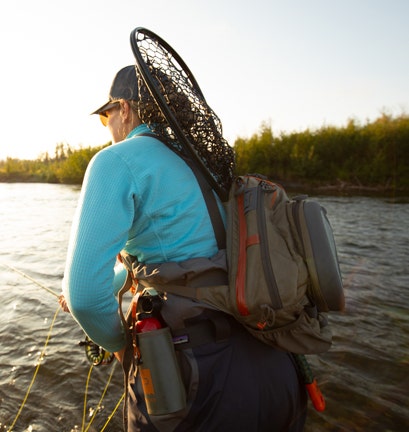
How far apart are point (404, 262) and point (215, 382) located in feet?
26.1

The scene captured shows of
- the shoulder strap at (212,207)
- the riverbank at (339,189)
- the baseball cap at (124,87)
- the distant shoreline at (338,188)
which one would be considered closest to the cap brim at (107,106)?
the baseball cap at (124,87)

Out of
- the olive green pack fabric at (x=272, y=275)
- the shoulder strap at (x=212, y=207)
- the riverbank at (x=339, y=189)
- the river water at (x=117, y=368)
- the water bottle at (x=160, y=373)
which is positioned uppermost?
the shoulder strap at (x=212, y=207)

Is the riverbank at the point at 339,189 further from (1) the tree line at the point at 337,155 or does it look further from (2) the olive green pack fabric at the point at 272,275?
(2) the olive green pack fabric at the point at 272,275

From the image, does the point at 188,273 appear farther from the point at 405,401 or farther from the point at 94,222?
the point at 405,401

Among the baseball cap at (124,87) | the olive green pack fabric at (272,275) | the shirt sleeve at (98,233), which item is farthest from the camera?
the baseball cap at (124,87)

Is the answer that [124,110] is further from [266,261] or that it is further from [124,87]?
[266,261]

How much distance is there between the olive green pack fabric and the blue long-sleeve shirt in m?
0.10

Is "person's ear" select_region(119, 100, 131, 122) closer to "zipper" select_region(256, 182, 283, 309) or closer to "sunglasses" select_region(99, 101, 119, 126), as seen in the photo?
"sunglasses" select_region(99, 101, 119, 126)

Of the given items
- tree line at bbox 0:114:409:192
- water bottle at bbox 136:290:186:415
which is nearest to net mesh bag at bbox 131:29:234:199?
water bottle at bbox 136:290:186:415

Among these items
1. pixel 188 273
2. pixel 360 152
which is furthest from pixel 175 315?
pixel 360 152

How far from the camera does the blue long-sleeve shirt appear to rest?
134 centimetres

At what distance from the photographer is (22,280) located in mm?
7113

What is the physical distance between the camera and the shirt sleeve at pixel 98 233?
1331mm

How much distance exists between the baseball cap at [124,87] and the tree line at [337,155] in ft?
81.8
